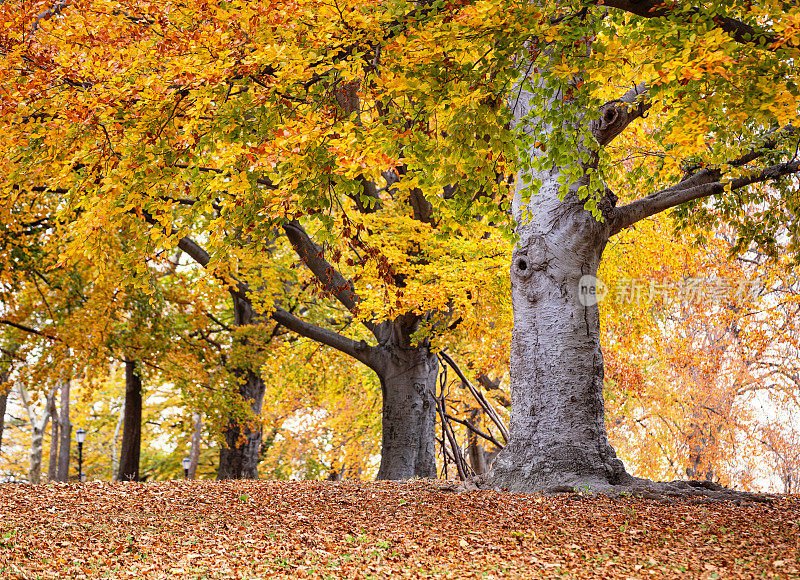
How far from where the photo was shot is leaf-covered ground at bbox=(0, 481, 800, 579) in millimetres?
3740

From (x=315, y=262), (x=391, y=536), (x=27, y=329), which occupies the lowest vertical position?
(x=391, y=536)

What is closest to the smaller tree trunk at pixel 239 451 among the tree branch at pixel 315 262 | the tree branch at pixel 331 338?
the tree branch at pixel 331 338

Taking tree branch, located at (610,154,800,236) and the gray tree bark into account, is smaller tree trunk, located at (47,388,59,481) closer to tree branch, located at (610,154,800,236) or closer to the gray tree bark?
the gray tree bark

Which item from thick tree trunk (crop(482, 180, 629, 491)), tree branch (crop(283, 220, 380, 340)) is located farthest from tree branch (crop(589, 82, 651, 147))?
tree branch (crop(283, 220, 380, 340))

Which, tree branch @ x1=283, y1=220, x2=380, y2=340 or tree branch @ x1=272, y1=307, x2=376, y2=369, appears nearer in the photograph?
tree branch @ x1=283, y1=220, x2=380, y2=340

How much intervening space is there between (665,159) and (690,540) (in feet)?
Answer: 15.0

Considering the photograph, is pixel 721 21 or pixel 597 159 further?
pixel 597 159

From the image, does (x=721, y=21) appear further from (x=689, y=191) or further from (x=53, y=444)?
(x=53, y=444)

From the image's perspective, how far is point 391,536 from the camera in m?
4.49

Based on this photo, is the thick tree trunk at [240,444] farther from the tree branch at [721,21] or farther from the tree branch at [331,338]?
the tree branch at [721,21]

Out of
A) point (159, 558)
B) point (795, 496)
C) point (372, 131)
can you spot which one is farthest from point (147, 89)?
point (795, 496)

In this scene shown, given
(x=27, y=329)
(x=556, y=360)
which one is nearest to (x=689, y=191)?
(x=556, y=360)

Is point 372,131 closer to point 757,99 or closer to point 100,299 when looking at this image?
point 757,99

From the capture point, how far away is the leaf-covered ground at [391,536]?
147 inches
